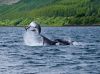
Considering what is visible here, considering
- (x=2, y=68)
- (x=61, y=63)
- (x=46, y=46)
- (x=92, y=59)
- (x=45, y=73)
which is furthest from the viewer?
(x=46, y=46)

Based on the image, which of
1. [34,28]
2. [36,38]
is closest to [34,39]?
[36,38]

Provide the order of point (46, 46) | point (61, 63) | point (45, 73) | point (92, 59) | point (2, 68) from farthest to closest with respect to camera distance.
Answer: point (46, 46)
point (92, 59)
point (61, 63)
point (2, 68)
point (45, 73)

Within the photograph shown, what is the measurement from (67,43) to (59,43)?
1.50 metres

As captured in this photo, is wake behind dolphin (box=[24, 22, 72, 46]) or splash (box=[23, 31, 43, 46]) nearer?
wake behind dolphin (box=[24, 22, 72, 46])

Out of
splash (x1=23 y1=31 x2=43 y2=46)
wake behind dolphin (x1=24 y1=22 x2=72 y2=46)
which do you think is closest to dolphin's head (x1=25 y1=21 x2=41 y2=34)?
wake behind dolphin (x1=24 y1=22 x2=72 y2=46)

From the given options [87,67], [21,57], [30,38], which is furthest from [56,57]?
[30,38]

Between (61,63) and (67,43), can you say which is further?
(67,43)

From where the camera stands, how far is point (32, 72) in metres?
43.4

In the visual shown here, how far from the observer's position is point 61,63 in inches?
1977

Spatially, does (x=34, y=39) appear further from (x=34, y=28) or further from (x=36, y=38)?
(x=34, y=28)

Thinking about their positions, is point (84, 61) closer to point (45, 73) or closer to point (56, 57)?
point (56, 57)

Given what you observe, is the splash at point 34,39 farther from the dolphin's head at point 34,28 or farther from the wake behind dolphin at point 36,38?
the dolphin's head at point 34,28

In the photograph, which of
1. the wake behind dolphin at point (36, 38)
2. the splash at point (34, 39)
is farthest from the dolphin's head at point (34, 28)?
the splash at point (34, 39)

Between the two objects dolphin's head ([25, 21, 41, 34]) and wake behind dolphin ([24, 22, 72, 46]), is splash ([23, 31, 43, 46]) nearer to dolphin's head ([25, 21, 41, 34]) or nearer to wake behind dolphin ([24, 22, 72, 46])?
wake behind dolphin ([24, 22, 72, 46])
